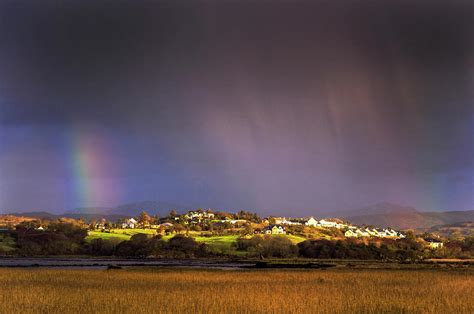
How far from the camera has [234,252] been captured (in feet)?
523

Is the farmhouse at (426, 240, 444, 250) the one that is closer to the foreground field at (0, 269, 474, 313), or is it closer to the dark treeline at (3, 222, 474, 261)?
the dark treeline at (3, 222, 474, 261)

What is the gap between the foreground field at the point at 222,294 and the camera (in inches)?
1481

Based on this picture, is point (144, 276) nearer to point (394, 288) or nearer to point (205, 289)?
point (205, 289)

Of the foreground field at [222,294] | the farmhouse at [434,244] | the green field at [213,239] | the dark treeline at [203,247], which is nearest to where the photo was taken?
the foreground field at [222,294]

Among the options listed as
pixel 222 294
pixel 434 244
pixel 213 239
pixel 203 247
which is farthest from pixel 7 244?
pixel 222 294

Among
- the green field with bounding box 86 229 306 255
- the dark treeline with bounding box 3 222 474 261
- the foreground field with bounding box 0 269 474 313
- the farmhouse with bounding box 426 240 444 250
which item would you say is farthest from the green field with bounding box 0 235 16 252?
the farmhouse with bounding box 426 240 444 250

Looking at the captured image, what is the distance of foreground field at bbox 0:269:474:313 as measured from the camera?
123 ft

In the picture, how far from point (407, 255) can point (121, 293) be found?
11606 cm

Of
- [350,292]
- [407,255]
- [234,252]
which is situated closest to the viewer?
[350,292]

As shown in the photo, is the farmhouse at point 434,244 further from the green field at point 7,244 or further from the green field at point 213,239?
the green field at point 7,244

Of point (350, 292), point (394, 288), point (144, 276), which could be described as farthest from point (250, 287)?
point (144, 276)

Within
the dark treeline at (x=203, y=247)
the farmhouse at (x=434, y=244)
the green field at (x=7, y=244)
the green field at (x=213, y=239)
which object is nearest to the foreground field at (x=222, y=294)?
the dark treeline at (x=203, y=247)

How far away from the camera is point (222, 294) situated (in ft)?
151

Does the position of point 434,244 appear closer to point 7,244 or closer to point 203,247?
point 203,247
